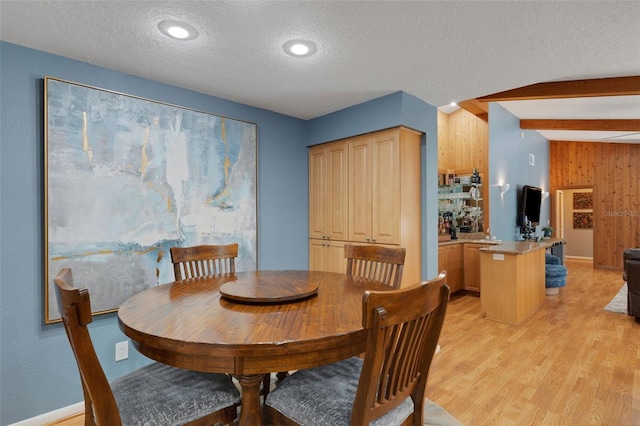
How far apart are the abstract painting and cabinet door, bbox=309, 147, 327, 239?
86cm

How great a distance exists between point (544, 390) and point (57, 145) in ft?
12.4

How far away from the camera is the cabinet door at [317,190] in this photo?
375 cm

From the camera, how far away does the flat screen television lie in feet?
22.1

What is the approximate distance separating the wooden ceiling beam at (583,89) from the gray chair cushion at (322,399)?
12.8 ft

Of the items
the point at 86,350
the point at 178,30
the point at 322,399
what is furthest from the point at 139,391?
the point at 178,30

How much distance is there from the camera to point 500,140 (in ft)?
19.8

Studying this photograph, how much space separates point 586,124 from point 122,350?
25.2 feet

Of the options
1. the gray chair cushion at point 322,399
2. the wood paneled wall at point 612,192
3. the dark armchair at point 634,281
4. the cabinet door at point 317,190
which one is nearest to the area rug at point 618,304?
the dark armchair at point 634,281

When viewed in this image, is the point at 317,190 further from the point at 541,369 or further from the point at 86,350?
the point at 86,350

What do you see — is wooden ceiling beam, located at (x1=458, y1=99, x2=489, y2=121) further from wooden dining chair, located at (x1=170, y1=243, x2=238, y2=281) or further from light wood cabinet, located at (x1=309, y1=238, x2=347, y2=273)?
wooden dining chair, located at (x1=170, y1=243, x2=238, y2=281)

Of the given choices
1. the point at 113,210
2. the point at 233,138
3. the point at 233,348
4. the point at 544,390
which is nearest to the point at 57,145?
the point at 113,210

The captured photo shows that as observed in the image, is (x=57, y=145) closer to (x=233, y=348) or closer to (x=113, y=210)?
(x=113, y=210)

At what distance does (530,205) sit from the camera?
22.8 feet

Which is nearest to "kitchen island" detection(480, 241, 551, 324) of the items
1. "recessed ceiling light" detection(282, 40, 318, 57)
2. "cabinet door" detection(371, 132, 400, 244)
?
"cabinet door" detection(371, 132, 400, 244)
